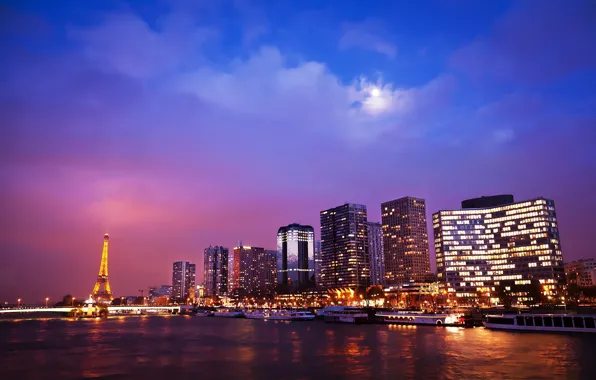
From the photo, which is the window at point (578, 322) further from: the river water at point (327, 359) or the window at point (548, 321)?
the river water at point (327, 359)

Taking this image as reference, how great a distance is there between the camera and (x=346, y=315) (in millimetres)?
164500

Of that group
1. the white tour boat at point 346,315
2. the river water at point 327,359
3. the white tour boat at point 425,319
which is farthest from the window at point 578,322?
the white tour boat at point 346,315

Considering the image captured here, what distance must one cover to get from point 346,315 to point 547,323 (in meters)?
78.9

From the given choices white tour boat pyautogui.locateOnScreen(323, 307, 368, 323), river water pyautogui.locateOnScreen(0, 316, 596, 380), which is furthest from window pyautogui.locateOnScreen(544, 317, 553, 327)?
white tour boat pyautogui.locateOnScreen(323, 307, 368, 323)

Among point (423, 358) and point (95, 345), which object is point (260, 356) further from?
point (95, 345)

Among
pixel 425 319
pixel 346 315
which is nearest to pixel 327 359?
pixel 425 319

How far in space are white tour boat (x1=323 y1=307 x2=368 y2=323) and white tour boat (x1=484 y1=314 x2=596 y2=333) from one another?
54.7 m

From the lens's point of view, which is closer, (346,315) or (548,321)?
(548,321)

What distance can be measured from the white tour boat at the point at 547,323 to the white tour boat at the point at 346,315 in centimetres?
5466

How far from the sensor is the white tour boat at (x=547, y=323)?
89.9 metres

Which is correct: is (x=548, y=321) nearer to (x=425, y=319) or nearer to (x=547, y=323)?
(x=547, y=323)

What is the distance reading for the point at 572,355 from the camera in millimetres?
60750

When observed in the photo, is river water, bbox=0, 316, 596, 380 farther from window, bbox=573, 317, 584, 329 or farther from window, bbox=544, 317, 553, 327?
window, bbox=544, 317, 553, 327

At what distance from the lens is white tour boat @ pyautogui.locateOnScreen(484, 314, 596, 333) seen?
3538 inches
